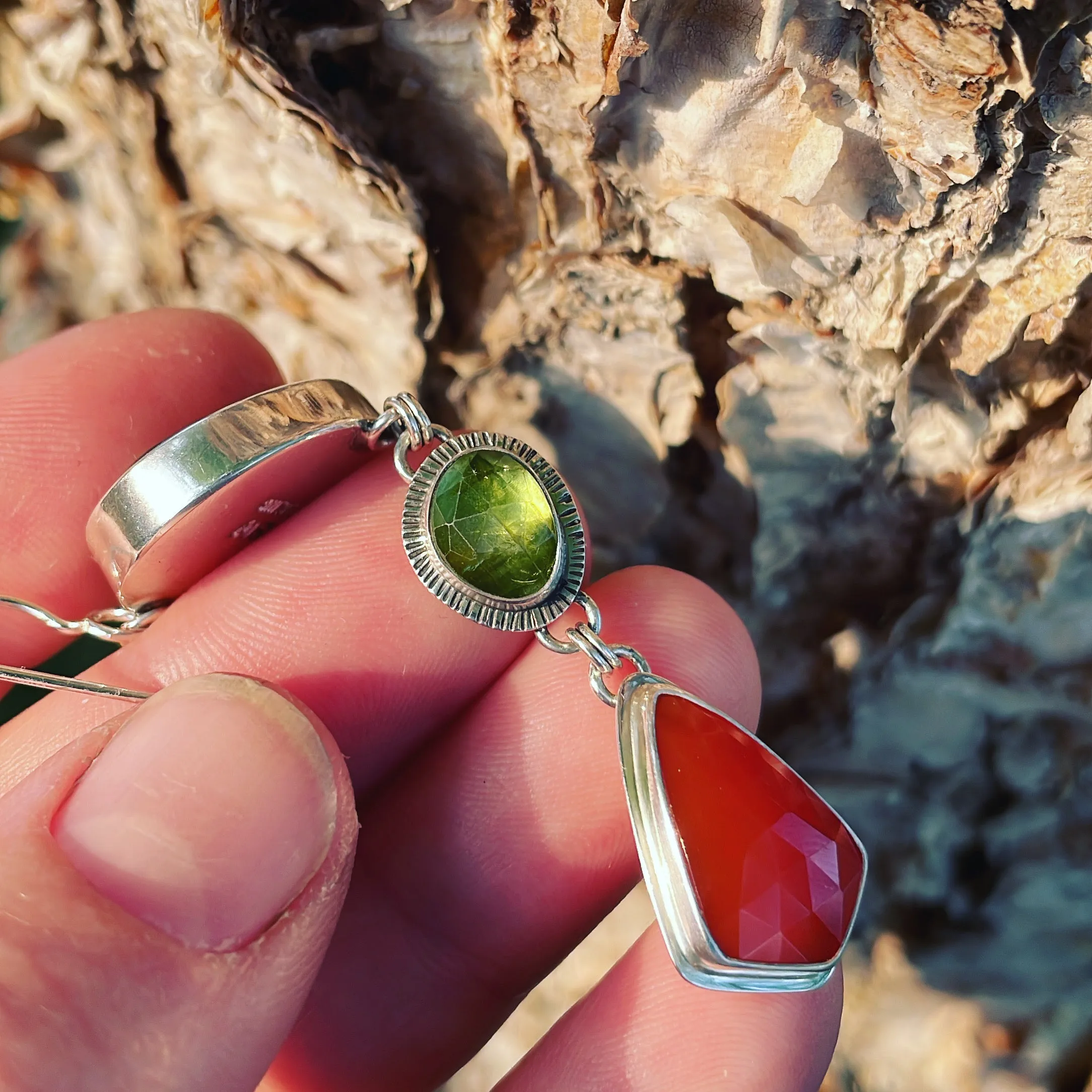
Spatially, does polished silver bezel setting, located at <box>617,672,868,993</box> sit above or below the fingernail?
below

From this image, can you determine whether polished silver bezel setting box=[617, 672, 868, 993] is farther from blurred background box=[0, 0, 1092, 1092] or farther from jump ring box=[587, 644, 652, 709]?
blurred background box=[0, 0, 1092, 1092]

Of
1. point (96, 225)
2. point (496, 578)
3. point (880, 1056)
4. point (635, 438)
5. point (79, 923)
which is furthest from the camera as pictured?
point (96, 225)

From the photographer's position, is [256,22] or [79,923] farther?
[256,22]

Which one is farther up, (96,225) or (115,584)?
(96,225)

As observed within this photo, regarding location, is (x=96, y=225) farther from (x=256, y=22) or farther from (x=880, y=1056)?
(x=880, y=1056)

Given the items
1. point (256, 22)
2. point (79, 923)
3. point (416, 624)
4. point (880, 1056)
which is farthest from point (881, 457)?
point (79, 923)

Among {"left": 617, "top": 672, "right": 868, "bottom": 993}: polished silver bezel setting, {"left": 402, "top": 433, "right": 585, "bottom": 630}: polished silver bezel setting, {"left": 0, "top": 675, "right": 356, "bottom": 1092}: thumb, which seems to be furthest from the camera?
{"left": 402, "top": 433, "right": 585, "bottom": 630}: polished silver bezel setting

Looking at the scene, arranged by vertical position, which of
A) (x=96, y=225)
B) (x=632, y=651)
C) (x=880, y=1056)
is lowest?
(x=880, y=1056)

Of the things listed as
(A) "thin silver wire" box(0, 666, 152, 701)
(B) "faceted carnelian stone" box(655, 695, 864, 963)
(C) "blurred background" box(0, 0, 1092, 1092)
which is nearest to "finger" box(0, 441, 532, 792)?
(A) "thin silver wire" box(0, 666, 152, 701)
